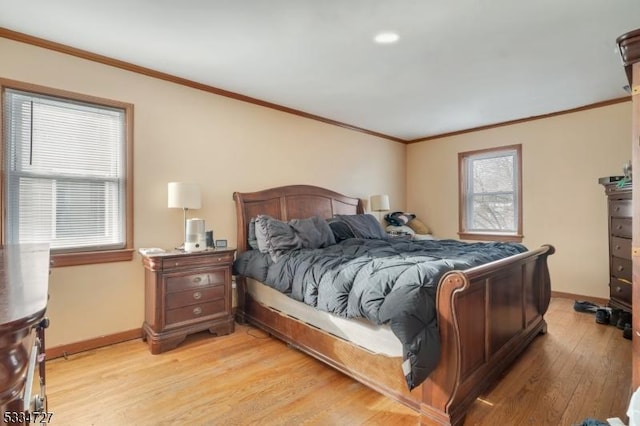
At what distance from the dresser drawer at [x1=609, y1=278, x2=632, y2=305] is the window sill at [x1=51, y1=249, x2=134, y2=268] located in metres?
4.50

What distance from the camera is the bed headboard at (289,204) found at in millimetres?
3494

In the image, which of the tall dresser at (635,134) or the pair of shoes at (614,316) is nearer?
the tall dresser at (635,134)

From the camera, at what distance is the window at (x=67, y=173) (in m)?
2.39

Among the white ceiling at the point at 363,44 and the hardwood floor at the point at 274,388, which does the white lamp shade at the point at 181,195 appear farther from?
the hardwood floor at the point at 274,388

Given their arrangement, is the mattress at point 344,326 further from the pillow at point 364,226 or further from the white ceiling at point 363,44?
the white ceiling at point 363,44

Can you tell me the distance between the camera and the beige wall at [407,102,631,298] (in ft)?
12.5

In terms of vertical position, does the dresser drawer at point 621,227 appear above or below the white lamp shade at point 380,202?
below

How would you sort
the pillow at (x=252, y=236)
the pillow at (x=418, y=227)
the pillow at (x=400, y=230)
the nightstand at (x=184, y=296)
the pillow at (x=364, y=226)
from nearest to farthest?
the nightstand at (x=184, y=296) → the pillow at (x=252, y=236) → the pillow at (x=364, y=226) → the pillow at (x=400, y=230) → the pillow at (x=418, y=227)

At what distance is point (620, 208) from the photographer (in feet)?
10.4

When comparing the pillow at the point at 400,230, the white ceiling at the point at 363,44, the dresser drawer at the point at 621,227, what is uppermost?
the white ceiling at the point at 363,44

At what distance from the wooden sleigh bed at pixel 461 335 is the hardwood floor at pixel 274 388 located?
104 millimetres

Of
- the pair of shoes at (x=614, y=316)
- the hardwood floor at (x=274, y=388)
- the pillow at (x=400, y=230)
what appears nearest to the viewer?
the hardwood floor at (x=274, y=388)

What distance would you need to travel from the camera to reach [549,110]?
13.4 ft

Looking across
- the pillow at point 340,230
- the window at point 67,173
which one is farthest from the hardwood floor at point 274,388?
the pillow at point 340,230
